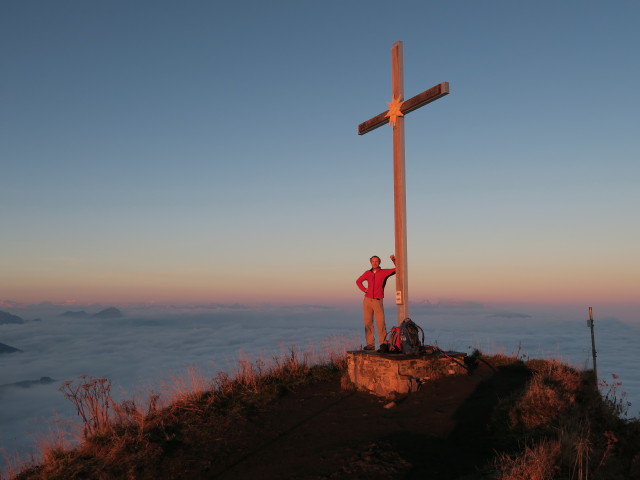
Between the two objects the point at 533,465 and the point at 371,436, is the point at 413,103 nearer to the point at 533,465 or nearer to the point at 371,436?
the point at 371,436

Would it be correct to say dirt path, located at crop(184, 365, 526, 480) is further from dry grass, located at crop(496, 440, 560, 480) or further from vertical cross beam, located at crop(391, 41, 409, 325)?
vertical cross beam, located at crop(391, 41, 409, 325)

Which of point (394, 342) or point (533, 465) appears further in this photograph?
point (394, 342)

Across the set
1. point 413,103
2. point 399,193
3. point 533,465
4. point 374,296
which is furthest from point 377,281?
point 533,465

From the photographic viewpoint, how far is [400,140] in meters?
11.0

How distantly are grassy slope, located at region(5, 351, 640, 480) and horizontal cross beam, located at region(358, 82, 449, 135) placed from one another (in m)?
6.00

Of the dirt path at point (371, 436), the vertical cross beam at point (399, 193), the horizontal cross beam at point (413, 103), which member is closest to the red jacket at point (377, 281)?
the vertical cross beam at point (399, 193)

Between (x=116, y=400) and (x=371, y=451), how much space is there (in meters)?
5.72

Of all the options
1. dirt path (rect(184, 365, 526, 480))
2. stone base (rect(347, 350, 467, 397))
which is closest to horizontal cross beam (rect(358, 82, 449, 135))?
stone base (rect(347, 350, 467, 397))

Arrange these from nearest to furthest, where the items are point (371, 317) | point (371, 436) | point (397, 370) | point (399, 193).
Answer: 1. point (371, 436)
2. point (397, 370)
3. point (399, 193)
4. point (371, 317)

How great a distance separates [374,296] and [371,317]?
649 millimetres

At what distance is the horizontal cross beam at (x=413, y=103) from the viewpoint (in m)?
9.85

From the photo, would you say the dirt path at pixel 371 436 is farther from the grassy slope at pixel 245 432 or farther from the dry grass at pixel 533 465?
the dry grass at pixel 533 465

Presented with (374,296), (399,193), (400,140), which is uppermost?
(400,140)

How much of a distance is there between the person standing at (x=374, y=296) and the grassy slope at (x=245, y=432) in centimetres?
217
